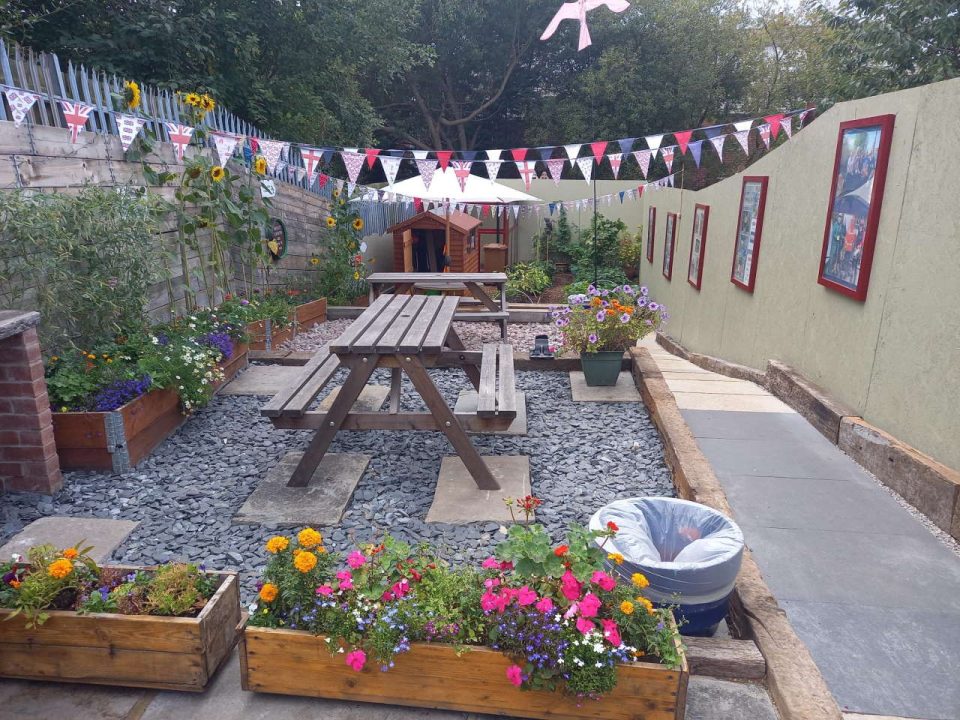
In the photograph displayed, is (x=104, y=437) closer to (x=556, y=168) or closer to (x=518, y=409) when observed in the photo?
(x=518, y=409)

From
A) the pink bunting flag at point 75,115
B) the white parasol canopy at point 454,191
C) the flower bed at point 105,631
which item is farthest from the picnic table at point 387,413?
the white parasol canopy at point 454,191

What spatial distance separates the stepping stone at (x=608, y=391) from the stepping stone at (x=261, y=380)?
82.1 inches

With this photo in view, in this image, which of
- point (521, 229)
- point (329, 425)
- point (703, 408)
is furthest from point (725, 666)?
point (521, 229)

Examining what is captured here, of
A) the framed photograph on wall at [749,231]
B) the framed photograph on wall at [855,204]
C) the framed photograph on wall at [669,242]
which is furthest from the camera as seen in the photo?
the framed photograph on wall at [669,242]

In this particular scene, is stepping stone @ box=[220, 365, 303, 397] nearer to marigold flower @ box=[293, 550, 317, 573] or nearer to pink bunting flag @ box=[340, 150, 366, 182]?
pink bunting flag @ box=[340, 150, 366, 182]

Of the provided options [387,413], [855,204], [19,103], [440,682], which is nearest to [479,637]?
[440,682]

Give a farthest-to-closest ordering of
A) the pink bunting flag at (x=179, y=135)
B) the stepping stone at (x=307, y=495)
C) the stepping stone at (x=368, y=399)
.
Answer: the pink bunting flag at (x=179, y=135), the stepping stone at (x=368, y=399), the stepping stone at (x=307, y=495)

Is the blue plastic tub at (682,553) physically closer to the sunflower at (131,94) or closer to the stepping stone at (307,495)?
the stepping stone at (307,495)

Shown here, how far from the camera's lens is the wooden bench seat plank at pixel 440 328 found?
3.15m

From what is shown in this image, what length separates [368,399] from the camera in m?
4.74

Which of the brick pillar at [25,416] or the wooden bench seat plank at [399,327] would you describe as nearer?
the brick pillar at [25,416]

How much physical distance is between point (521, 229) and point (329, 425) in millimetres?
13897

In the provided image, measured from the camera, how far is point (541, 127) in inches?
835

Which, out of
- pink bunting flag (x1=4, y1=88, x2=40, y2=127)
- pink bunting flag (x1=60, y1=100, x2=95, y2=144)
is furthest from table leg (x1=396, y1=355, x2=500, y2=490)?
pink bunting flag (x1=60, y1=100, x2=95, y2=144)
